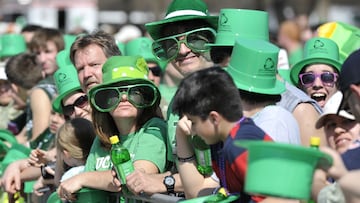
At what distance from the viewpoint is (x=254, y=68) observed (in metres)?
5.76

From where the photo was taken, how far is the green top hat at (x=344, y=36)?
7.91 metres

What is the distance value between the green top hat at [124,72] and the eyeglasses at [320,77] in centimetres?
125

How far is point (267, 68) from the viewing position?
5.80m

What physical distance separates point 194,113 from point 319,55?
8.13ft

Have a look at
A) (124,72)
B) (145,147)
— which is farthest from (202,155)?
(124,72)

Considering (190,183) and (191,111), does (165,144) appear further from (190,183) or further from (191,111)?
(191,111)

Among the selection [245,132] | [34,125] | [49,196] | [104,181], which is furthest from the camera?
[34,125]

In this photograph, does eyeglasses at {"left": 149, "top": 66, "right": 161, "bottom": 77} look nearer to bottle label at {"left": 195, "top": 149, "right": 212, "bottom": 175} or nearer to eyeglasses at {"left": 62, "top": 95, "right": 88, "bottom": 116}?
eyeglasses at {"left": 62, "top": 95, "right": 88, "bottom": 116}

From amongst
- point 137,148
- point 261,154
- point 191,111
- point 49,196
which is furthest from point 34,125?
point 261,154

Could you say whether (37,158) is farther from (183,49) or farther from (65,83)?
(183,49)

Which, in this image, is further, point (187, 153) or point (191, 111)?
point (187, 153)

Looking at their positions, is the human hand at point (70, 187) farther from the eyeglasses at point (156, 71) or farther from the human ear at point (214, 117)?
the eyeglasses at point (156, 71)

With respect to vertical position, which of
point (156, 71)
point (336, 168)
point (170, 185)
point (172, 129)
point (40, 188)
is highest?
point (336, 168)

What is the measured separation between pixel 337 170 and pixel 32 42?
7.01 metres
